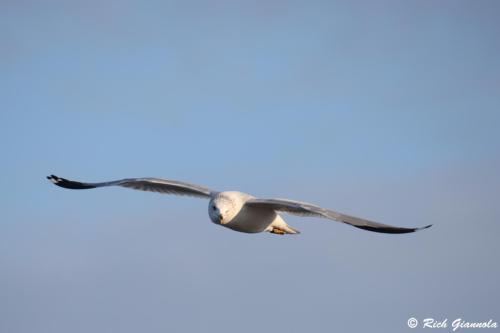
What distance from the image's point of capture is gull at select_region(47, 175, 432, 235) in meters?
18.0

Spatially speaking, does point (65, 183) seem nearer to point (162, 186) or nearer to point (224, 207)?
point (162, 186)

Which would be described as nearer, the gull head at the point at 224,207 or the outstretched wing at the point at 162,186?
the gull head at the point at 224,207

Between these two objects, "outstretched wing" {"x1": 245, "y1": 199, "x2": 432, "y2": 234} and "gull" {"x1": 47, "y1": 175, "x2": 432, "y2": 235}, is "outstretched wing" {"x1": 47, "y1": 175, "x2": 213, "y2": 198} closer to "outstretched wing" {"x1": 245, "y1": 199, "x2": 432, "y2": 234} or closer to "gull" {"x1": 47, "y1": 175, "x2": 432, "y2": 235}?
"gull" {"x1": 47, "y1": 175, "x2": 432, "y2": 235}

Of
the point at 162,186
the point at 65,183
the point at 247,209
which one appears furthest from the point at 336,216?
the point at 65,183

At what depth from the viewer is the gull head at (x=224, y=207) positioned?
1908 centimetres

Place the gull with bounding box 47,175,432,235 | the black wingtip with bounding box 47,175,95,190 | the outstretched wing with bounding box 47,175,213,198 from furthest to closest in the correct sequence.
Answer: the black wingtip with bounding box 47,175,95,190 < the outstretched wing with bounding box 47,175,213,198 < the gull with bounding box 47,175,432,235

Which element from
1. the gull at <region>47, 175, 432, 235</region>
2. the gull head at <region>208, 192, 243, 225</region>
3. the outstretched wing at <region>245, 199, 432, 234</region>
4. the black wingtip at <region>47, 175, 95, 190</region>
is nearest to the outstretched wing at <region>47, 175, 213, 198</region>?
the gull at <region>47, 175, 432, 235</region>

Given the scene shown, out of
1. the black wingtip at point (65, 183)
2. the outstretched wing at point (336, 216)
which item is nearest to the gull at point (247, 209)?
the outstretched wing at point (336, 216)

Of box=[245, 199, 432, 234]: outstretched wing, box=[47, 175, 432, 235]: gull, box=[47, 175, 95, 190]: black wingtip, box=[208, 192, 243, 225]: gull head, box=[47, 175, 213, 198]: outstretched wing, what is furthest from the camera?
box=[47, 175, 95, 190]: black wingtip

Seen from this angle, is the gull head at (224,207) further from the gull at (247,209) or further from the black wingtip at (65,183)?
the black wingtip at (65,183)

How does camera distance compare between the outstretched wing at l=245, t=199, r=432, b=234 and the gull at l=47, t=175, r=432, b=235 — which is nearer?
the outstretched wing at l=245, t=199, r=432, b=234

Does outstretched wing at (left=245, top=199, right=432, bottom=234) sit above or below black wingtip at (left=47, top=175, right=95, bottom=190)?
below

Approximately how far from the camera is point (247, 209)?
19625 millimetres

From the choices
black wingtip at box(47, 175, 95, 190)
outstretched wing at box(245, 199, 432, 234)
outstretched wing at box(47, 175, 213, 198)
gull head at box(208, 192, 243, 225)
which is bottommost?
outstretched wing at box(245, 199, 432, 234)
